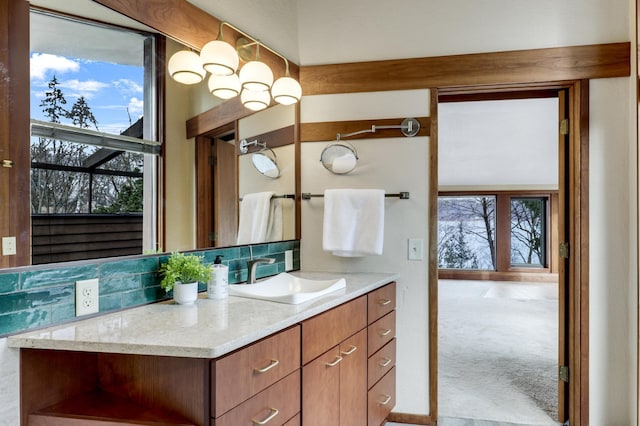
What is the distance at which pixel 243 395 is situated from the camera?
1.22 meters

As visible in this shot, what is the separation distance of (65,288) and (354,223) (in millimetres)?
1559

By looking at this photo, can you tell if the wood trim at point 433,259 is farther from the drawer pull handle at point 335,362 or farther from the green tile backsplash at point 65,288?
the green tile backsplash at point 65,288

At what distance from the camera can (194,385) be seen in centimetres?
113

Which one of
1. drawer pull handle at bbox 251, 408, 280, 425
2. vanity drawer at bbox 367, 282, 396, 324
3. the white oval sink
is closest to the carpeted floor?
vanity drawer at bbox 367, 282, 396, 324

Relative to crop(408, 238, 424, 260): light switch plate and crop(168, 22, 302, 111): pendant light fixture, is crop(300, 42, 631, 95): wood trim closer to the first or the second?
crop(168, 22, 302, 111): pendant light fixture

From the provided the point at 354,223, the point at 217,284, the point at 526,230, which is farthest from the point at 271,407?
the point at 526,230

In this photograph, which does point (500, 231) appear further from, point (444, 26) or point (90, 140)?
point (90, 140)

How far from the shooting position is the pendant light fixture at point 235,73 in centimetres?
183

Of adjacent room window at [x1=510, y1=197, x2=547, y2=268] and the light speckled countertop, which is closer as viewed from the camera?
the light speckled countertop

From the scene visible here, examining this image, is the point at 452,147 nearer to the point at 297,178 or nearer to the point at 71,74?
the point at 297,178

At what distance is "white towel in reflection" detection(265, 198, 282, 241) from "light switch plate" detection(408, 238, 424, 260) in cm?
78

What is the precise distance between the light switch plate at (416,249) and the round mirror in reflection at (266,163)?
2.98ft

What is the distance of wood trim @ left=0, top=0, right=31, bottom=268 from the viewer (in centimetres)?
119

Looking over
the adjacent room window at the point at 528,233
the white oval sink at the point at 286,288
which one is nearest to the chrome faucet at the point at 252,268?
the white oval sink at the point at 286,288
